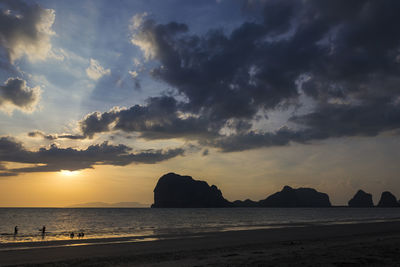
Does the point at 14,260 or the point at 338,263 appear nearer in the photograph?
the point at 338,263

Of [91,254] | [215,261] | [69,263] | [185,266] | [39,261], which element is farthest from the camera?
[91,254]

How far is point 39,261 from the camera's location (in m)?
23.7

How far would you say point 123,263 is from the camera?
21859mm

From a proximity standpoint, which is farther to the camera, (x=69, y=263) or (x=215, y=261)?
(x=69, y=263)

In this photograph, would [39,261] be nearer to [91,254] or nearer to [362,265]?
[91,254]

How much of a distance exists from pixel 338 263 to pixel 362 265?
1.38 metres

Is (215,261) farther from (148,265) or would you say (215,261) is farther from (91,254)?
(91,254)

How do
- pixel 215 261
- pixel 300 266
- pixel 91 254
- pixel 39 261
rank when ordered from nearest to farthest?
1. pixel 300 266
2. pixel 215 261
3. pixel 39 261
4. pixel 91 254

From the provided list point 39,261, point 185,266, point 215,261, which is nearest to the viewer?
point 185,266

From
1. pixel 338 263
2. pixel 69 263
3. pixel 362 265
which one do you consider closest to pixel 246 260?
pixel 338 263

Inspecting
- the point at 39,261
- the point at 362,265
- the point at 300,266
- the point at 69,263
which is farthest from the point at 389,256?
the point at 39,261

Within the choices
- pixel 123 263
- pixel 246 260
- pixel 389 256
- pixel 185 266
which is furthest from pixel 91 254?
pixel 389 256

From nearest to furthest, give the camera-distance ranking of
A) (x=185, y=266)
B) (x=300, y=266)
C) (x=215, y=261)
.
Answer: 1. (x=300, y=266)
2. (x=185, y=266)
3. (x=215, y=261)

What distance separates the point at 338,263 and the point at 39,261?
72.4ft
